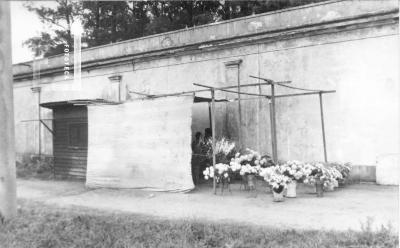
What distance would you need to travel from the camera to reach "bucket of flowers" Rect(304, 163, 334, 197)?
311 inches

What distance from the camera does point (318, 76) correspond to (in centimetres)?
1004

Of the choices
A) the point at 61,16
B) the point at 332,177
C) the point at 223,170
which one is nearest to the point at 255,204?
the point at 223,170

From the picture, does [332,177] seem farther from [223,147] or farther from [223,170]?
[223,147]

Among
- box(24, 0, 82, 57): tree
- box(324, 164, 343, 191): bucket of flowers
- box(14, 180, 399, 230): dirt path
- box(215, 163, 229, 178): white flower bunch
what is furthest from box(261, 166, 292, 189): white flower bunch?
box(24, 0, 82, 57): tree

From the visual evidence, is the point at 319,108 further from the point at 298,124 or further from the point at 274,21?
the point at 274,21

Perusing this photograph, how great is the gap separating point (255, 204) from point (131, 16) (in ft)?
37.3

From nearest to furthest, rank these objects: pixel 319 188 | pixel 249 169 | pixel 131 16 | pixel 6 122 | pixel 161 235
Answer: pixel 161 235, pixel 6 122, pixel 319 188, pixel 249 169, pixel 131 16

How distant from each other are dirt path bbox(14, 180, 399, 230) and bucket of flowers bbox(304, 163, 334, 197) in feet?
0.70

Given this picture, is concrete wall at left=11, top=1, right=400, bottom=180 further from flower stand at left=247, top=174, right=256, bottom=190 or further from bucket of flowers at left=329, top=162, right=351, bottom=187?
flower stand at left=247, top=174, right=256, bottom=190

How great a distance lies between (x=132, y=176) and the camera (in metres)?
9.77

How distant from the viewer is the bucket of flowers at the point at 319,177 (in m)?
7.91

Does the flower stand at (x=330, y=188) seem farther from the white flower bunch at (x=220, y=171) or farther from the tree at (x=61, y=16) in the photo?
the tree at (x=61, y=16)

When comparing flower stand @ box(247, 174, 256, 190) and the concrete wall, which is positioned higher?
the concrete wall

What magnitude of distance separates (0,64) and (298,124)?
275 inches
